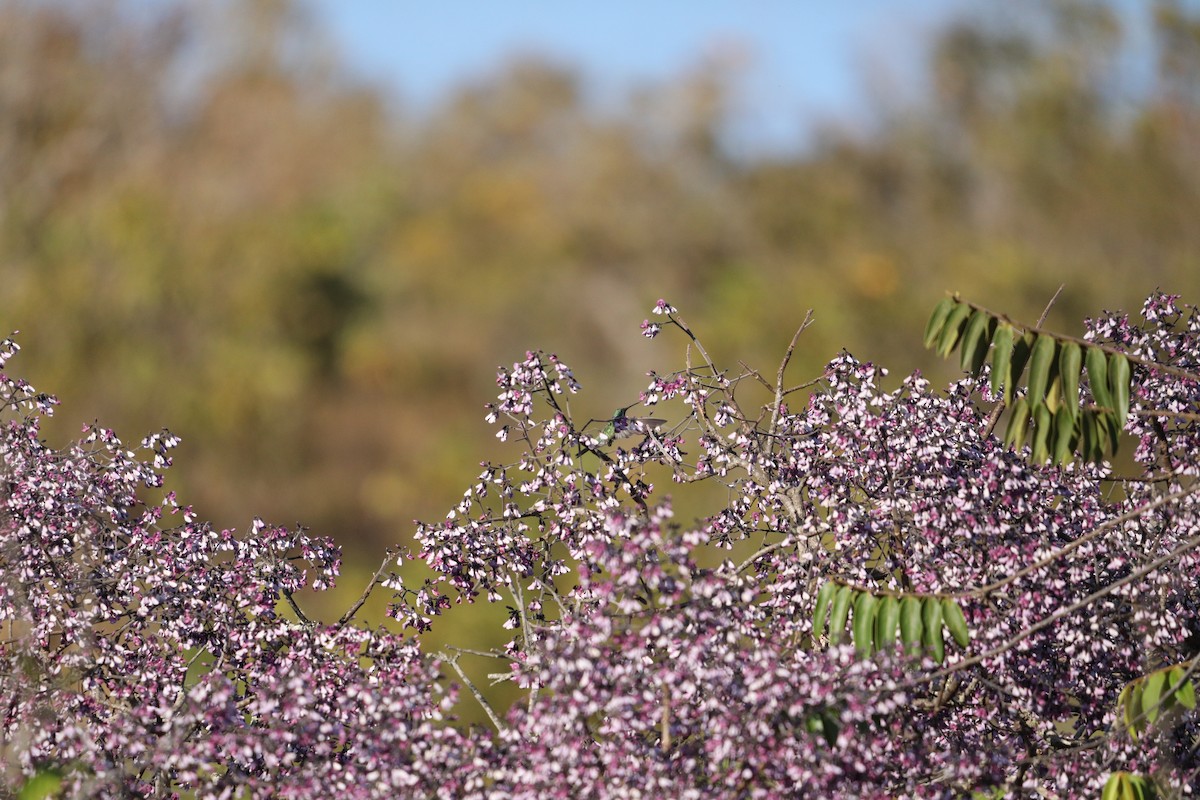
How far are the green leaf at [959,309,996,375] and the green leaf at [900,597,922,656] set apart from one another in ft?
2.41

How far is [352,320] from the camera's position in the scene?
22.8 meters

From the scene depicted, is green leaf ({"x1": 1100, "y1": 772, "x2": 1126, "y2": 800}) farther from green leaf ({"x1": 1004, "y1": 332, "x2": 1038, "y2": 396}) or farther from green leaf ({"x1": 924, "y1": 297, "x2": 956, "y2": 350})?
green leaf ({"x1": 924, "y1": 297, "x2": 956, "y2": 350})

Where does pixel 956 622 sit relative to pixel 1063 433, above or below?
below

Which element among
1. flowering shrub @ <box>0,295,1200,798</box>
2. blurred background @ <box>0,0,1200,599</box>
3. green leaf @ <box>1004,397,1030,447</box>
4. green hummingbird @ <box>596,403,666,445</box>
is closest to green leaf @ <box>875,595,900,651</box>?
flowering shrub @ <box>0,295,1200,798</box>

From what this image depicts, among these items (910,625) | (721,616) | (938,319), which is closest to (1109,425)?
(938,319)

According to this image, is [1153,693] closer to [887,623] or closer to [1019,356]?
[887,623]

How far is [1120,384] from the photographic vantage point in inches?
139

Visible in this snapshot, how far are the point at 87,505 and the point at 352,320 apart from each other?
1899 centimetres

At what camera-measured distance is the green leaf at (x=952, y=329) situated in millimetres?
3664

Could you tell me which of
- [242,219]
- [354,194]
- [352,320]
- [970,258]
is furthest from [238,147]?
[970,258]

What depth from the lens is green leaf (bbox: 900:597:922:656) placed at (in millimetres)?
3318

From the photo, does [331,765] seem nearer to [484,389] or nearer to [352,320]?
[484,389]

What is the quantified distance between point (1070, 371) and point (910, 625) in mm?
879

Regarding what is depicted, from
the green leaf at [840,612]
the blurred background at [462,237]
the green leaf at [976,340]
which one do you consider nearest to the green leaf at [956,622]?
the green leaf at [840,612]
